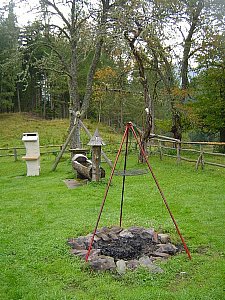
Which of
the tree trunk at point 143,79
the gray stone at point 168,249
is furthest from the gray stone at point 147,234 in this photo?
the tree trunk at point 143,79

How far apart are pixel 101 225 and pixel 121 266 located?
5.16ft

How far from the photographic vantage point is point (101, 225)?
17.5 feet

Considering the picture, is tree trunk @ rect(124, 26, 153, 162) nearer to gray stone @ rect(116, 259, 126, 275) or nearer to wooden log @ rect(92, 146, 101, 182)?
wooden log @ rect(92, 146, 101, 182)

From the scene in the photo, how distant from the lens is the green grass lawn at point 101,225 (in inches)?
134

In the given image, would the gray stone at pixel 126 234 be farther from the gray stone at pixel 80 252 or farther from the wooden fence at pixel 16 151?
the wooden fence at pixel 16 151

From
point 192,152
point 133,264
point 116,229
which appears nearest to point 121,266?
point 133,264

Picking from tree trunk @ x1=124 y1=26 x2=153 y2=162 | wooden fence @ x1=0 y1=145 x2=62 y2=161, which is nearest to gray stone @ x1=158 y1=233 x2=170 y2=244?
tree trunk @ x1=124 y1=26 x2=153 y2=162

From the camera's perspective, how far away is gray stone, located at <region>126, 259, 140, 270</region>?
12.6 feet

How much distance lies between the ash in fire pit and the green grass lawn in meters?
0.14

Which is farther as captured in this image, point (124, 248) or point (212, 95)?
point (212, 95)

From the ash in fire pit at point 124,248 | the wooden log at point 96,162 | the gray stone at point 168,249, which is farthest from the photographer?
the wooden log at point 96,162

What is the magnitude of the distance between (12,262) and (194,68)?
14.9m

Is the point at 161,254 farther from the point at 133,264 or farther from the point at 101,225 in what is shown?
the point at 101,225

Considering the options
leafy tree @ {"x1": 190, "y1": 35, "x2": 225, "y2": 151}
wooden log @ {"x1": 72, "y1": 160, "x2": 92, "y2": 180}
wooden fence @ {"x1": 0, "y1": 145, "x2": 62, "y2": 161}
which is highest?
leafy tree @ {"x1": 190, "y1": 35, "x2": 225, "y2": 151}
